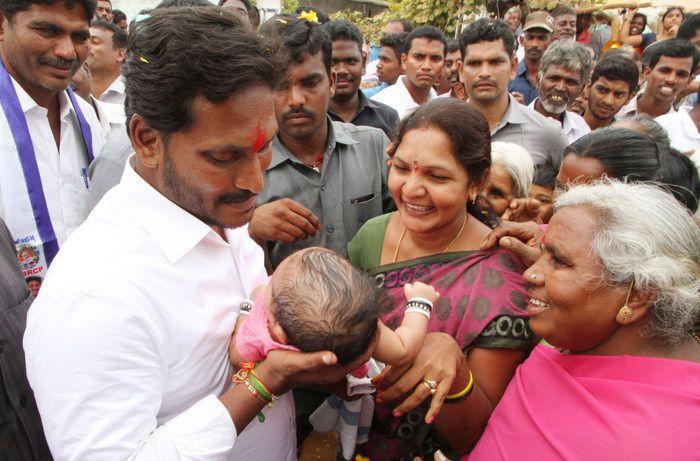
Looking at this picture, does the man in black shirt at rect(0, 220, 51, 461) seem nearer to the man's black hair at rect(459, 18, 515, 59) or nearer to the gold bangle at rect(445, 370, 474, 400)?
the gold bangle at rect(445, 370, 474, 400)

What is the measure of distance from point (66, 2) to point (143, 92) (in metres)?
2.10

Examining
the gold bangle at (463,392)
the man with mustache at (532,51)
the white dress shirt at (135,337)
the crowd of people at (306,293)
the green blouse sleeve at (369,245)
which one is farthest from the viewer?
the man with mustache at (532,51)

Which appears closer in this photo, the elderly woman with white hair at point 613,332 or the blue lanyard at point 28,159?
the elderly woman with white hair at point 613,332

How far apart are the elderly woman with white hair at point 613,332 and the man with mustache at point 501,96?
7.69 ft

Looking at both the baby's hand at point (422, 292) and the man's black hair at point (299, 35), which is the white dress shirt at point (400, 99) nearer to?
the man's black hair at point (299, 35)

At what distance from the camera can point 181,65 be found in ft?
4.30

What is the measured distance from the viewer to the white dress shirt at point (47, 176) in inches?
107

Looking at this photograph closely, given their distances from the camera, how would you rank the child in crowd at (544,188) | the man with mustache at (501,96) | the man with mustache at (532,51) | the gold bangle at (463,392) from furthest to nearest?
1. the man with mustache at (532,51)
2. the man with mustache at (501,96)
3. the child in crowd at (544,188)
4. the gold bangle at (463,392)

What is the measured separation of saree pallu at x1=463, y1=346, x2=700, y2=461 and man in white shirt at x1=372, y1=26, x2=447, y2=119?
4597 mm

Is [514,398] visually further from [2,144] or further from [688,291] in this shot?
[2,144]

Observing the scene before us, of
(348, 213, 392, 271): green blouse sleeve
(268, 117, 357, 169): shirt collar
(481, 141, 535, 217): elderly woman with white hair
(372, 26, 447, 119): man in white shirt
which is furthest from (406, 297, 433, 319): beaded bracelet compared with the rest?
(372, 26, 447, 119): man in white shirt

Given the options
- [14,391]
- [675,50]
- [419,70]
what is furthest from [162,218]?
[675,50]

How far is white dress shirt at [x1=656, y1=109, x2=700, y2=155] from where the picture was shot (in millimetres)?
4617

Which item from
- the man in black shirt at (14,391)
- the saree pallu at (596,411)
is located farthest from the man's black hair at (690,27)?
the man in black shirt at (14,391)
